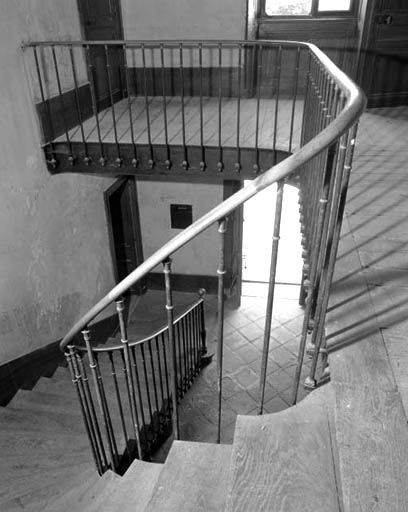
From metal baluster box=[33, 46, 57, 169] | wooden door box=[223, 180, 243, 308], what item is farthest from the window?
metal baluster box=[33, 46, 57, 169]

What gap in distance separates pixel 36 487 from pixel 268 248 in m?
6.44

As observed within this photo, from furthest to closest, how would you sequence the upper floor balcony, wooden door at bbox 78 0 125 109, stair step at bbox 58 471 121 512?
wooden door at bbox 78 0 125 109, the upper floor balcony, stair step at bbox 58 471 121 512

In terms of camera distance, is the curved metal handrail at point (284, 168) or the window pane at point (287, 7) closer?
the curved metal handrail at point (284, 168)

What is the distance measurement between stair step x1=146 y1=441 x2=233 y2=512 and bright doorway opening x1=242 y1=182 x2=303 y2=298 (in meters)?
4.46

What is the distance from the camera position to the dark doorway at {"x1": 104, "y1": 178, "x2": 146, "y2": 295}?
622 cm

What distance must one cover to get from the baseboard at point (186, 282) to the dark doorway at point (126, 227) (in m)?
0.22

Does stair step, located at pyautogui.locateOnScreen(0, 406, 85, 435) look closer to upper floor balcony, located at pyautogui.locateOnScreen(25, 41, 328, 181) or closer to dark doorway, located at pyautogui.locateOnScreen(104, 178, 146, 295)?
upper floor balcony, located at pyautogui.locateOnScreen(25, 41, 328, 181)

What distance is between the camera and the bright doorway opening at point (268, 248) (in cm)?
692

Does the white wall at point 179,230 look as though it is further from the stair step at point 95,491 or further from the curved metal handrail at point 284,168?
the curved metal handrail at point 284,168

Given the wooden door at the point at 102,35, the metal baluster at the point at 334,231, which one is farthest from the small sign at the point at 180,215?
the metal baluster at the point at 334,231

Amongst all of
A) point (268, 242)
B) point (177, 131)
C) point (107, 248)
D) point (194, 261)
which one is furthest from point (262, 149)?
point (268, 242)

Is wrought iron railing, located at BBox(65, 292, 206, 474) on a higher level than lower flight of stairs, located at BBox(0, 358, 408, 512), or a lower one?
lower

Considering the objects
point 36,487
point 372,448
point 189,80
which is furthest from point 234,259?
point 372,448

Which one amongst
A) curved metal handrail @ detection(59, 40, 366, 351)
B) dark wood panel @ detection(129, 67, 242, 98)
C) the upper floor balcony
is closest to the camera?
curved metal handrail @ detection(59, 40, 366, 351)
